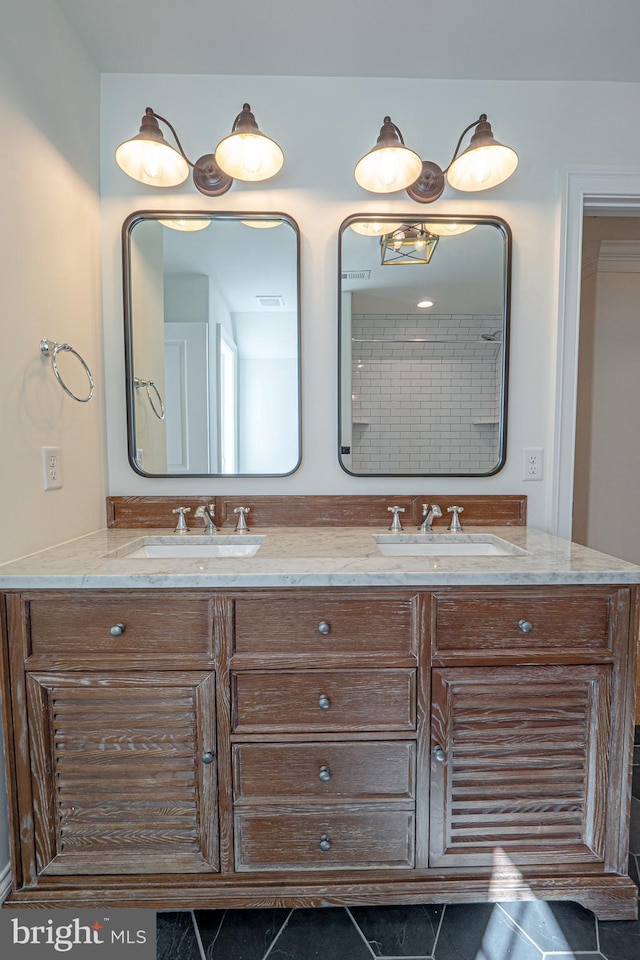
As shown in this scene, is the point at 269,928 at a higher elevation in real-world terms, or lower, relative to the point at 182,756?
lower

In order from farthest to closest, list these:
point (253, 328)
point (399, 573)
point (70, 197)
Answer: point (253, 328), point (70, 197), point (399, 573)

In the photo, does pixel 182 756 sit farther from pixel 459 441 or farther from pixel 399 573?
pixel 459 441

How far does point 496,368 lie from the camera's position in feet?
5.40

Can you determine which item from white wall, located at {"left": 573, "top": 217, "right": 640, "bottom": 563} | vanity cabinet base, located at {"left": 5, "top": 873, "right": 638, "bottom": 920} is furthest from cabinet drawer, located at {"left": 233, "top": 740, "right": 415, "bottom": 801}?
white wall, located at {"left": 573, "top": 217, "right": 640, "bottom": 563}

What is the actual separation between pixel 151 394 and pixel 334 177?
102cm

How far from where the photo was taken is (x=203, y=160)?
5.00ft

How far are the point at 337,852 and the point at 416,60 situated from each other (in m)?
2.42

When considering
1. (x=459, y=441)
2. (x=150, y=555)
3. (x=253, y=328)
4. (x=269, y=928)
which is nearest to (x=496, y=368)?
(x=459, y=441)

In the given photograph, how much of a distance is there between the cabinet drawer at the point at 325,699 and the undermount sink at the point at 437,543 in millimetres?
485

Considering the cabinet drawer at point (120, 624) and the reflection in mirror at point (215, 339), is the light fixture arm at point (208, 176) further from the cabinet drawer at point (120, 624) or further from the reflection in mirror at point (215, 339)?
the cabinet drawer at point (120, 624)

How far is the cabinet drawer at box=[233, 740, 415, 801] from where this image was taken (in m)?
1.10

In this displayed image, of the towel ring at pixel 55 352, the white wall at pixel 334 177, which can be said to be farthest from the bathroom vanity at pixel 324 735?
the white wall at pixel 334 177

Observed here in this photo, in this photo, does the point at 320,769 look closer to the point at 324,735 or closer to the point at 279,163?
the point at 324,735

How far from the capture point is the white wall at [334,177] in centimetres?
157
